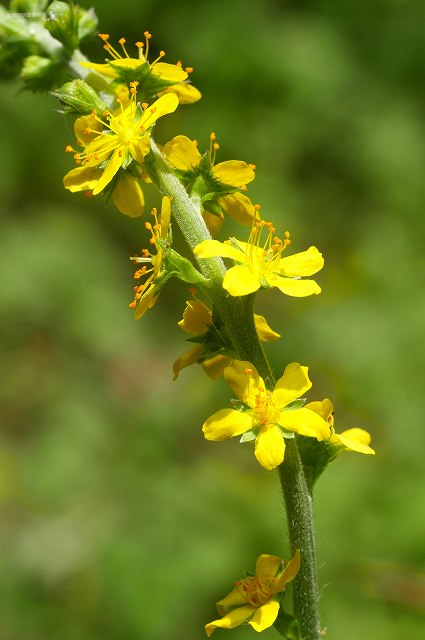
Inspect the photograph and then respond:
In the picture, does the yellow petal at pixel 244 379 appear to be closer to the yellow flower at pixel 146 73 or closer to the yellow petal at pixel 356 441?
the yellow petal at pixel 356 441

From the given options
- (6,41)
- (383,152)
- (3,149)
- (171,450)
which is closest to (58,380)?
(171,450)

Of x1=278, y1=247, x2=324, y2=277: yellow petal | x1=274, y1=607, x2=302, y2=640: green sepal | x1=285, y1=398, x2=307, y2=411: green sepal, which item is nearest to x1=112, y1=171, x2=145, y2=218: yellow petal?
x1=278, y1=247, x2=324, y2=277: yellow petal

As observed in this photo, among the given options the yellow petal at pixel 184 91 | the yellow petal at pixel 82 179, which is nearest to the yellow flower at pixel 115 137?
the yellow petal at pixel 82 179

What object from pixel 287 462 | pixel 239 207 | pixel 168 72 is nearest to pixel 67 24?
pixel 168 72

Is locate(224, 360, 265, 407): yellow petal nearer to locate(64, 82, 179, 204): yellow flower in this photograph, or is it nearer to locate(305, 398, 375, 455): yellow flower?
locate(305, 398, 375, 455): yellow flower

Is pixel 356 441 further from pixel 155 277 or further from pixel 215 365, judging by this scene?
pixel 155 277
